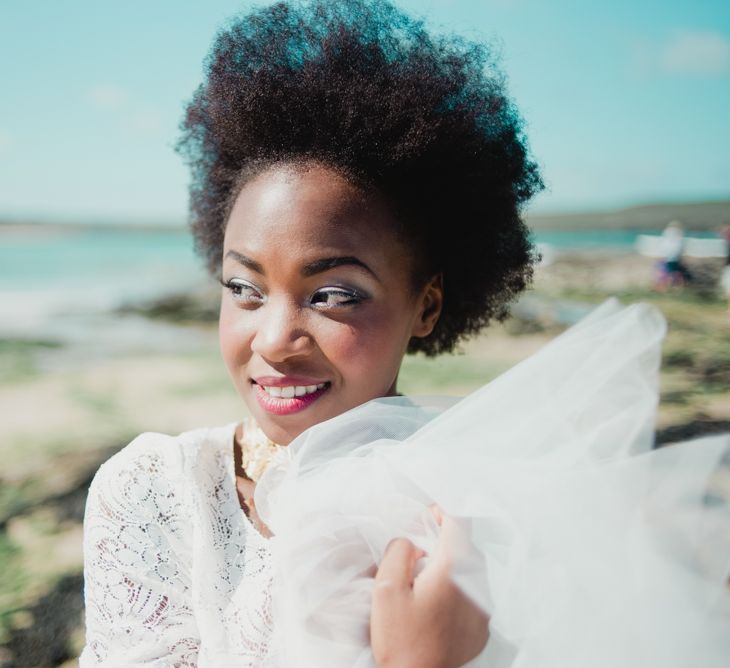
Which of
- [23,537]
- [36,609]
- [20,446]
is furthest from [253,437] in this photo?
[20,446]

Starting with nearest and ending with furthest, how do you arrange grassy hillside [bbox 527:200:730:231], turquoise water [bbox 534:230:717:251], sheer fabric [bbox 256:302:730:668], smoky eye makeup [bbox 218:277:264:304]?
sheer fabric [bbox 256:302:730:668]
smoky eye makeup [bbox 218:277:264:304]
grassy hillside [bbox 527:200:730:231]
turquoise water [bbox 534:230:717:251]

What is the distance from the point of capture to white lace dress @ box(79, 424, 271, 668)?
5.23 ft

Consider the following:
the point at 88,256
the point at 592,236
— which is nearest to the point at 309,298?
the point at 88,256

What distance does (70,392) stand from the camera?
21.5 feet

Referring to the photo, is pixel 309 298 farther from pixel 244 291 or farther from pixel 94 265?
pixel 94 265

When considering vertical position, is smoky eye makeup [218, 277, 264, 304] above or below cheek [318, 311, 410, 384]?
above

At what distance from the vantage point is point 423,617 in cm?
121

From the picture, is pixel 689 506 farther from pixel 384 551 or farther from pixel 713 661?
pixel 384 551

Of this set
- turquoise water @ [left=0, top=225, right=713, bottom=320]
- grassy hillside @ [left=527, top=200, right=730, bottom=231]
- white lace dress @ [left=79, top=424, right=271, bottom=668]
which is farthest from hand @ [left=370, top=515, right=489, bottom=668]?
grassy hillside @ [left=527, top=200, right=730, bottom=231]

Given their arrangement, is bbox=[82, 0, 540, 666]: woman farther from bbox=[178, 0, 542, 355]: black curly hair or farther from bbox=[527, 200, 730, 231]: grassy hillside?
bbox=[527, 200, 730, 231]: grassy hillside

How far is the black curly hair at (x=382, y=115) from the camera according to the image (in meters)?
1.81

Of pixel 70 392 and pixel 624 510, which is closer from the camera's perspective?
pixel 624 510

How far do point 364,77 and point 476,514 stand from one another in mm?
1152

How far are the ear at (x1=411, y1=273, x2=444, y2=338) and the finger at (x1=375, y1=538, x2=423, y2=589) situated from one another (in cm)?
78
